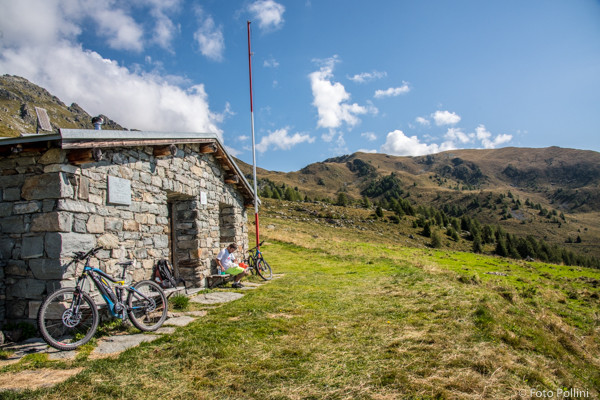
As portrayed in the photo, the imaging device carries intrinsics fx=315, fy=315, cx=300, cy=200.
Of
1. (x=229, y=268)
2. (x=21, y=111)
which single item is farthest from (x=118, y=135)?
(x=21, y=111)

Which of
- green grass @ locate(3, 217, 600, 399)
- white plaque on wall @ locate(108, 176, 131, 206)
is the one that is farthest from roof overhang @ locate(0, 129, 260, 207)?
green grass @ locate(3, 217, 600, 399)

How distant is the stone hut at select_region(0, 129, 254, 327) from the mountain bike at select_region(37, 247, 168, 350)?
1.15 feet

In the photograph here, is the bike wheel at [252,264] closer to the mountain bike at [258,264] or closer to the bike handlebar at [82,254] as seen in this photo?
the mountain bike at [258,264]

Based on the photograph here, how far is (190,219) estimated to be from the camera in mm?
9742

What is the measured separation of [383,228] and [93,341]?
68.2 metres

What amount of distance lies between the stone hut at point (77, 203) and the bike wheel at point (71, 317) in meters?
0.35

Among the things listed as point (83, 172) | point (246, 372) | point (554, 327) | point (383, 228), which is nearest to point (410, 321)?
point (554, 327)

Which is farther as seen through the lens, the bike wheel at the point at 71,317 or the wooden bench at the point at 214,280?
the wooden bench at the point at 214,280

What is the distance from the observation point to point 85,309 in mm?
5336

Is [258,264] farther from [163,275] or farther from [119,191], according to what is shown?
[119,191]

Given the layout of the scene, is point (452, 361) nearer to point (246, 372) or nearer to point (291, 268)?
point (246, 372)

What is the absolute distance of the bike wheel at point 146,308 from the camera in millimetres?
5652

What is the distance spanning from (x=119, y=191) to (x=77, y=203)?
1061 millimetres

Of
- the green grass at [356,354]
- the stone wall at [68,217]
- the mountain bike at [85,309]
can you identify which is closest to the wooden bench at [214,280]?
the green grass at [356,354]
